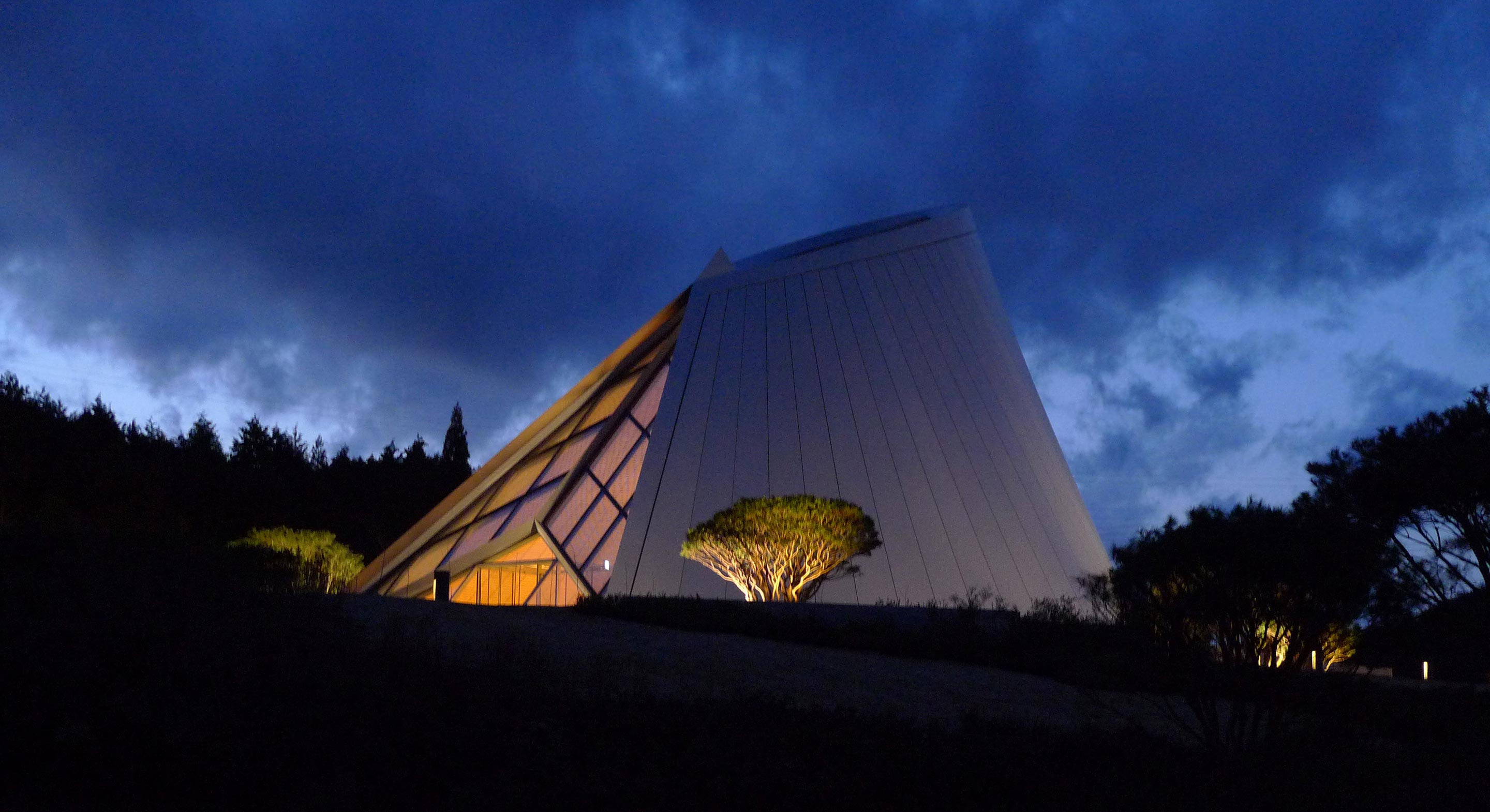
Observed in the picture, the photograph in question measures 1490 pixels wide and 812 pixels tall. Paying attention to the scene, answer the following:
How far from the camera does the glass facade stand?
22172 millimetres

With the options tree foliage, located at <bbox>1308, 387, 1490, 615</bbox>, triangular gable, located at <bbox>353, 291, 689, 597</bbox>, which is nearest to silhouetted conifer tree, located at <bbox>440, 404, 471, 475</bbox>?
triangular gable, located at <bbox>353, 291, 689, 597</bbox>

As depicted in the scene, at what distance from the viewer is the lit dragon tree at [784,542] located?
16.6m

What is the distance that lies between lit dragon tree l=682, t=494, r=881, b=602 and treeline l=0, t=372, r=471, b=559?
1393 cm

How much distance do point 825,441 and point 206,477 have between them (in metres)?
32.5

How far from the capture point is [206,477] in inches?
1657

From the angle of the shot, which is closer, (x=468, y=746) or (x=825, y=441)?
(x=468, y=746)

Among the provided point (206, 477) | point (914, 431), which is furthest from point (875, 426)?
point (206, 477)

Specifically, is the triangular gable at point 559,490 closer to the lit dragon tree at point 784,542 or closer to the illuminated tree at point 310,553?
the illuminated tree at point 310,553

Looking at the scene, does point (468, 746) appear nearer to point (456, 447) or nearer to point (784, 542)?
point (784, 542)

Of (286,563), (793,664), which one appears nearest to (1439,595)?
(793,664)

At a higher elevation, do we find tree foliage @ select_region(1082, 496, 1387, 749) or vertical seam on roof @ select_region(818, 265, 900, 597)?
vertical seam on roof @ select_region(818, 265, 900, 597)

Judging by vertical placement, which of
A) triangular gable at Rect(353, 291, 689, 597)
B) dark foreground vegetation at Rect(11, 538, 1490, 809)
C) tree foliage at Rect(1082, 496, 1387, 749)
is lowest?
dark foreground vegetation at Rect(11, 538, 1490, 809)

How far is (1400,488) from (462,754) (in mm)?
20498

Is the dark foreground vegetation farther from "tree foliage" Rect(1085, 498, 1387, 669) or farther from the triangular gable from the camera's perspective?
the triangular gable
